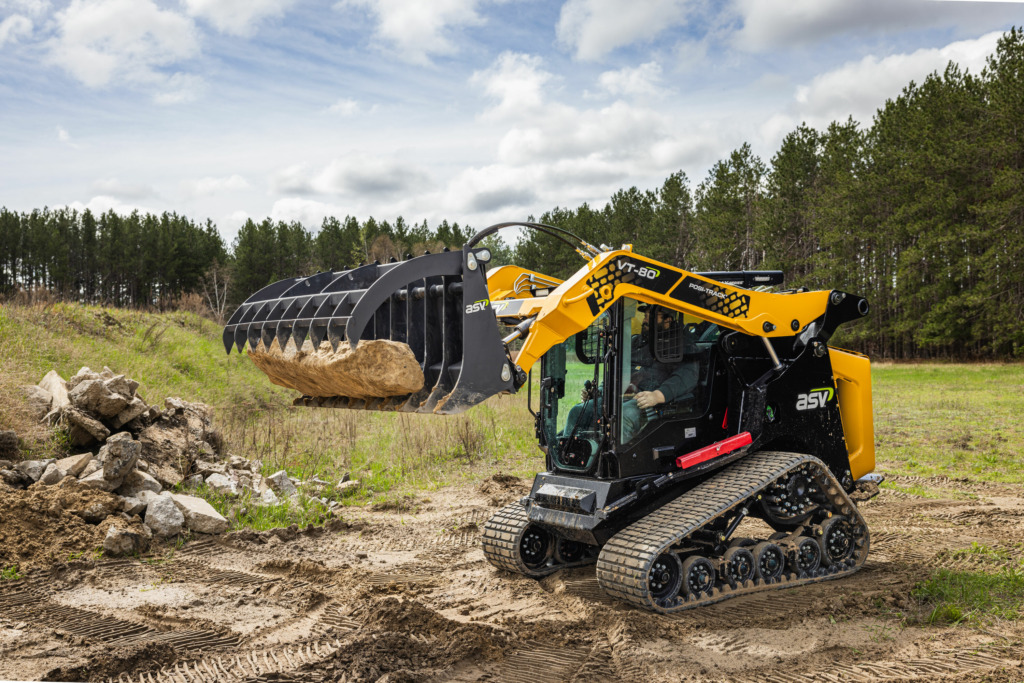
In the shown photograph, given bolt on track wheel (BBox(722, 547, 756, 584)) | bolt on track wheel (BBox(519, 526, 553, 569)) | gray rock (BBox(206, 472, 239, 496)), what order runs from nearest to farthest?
bolt on track wheel (BBox(722, 547, 756, 584)), bolt on track wheel (BBox(519, 526, 553, 569)), gray rock (BBox(206, 472, 239, 496))

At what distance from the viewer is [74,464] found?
7.66 metres

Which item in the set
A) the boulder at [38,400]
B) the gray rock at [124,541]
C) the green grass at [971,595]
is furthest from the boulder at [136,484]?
the green grass at [971,595]

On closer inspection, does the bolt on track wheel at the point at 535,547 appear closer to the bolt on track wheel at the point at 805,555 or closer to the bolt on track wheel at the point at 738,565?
the bolt on track wheel at the point at 738,565

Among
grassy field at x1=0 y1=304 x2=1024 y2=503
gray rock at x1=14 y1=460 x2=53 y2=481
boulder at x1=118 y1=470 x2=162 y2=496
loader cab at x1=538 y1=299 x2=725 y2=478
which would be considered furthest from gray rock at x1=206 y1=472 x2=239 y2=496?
loader cab at x1=538 y1=299 x2=725 y2=478

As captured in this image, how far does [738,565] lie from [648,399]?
1.35 metres

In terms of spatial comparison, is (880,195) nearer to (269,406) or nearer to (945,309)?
(945,309)

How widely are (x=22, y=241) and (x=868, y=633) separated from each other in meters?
66.0

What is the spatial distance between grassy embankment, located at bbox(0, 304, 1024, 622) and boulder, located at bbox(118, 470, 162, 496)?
2.60 ft

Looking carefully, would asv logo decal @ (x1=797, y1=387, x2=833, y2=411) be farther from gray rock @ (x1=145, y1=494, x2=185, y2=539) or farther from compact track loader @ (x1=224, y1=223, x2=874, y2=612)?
gray rock @ (x1=145, y1=494, x2=185, y2=539)

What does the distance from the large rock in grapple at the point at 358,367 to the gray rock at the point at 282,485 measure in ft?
14.1

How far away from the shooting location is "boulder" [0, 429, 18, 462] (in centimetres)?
803

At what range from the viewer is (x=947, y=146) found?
31969 millimetres

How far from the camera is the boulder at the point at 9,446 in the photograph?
316 inches

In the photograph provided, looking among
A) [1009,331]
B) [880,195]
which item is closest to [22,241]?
[880,195]
